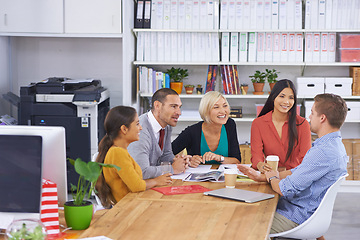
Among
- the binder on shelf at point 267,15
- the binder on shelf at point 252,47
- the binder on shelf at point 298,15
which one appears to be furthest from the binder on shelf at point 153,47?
the binder on shelf at point 298,15

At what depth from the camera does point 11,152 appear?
1.75 meters

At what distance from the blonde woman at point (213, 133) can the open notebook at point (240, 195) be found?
0.90 meters

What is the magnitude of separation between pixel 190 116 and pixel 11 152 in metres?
3.38

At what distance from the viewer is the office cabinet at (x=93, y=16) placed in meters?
4.88

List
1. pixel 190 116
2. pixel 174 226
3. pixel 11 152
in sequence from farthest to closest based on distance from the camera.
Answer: pixel 190 116 < pixel 174 226 < pixel 11 152

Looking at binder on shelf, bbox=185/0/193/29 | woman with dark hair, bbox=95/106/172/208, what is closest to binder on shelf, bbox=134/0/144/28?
binder on shelf, bbox=185/0/193/29

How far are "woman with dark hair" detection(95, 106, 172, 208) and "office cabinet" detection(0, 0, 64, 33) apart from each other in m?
2.68

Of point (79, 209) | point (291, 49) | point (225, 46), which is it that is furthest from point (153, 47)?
point (79, 209)

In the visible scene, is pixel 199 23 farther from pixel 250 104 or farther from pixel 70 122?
pixel 70 122

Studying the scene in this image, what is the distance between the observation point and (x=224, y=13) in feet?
16.3

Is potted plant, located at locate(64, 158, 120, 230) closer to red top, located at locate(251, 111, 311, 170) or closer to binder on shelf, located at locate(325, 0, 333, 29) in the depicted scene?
red top, located at locate(251, 111, 311, 170)

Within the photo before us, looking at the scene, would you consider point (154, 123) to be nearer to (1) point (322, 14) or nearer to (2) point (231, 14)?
(2) point (231, 14)

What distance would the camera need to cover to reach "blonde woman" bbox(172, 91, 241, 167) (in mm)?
3422

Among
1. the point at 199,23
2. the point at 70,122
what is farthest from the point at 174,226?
the point at 199,23
